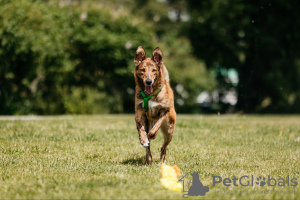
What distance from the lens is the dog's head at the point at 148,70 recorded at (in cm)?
526

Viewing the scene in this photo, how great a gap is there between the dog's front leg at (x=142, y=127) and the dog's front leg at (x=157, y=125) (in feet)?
0.27

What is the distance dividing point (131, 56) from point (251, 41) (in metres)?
8.94

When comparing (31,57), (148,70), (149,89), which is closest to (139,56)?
(148,70)

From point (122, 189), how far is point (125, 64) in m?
15.0

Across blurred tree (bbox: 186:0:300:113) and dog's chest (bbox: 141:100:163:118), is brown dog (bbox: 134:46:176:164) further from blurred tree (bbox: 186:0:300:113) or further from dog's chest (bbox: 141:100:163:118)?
blurred tree (bbox: 186:0:300:113)

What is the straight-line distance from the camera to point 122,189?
12.6 ft

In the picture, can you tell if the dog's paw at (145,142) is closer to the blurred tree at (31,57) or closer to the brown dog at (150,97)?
the brown dog at (150,97)

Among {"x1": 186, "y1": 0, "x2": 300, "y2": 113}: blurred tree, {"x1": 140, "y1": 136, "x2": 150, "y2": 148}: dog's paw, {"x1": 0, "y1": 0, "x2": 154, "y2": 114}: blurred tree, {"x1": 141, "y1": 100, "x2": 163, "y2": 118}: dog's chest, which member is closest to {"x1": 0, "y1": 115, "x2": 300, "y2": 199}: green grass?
{"x1": 140, "y1": 136, "x2": 150, "y2": 148}: dog's paw

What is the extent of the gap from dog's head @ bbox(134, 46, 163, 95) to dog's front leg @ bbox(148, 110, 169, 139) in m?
0.38

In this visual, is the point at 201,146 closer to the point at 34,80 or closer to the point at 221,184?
the point at 221,184

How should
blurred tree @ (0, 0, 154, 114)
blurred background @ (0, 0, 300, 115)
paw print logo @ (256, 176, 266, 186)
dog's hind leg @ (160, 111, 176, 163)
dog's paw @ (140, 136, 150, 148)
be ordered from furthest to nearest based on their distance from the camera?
1. blurred background @ (0, 0, 300, 115)
2. blurred tree @ (0, 0, 154, 114)
3. dog's hind leg @ (160, 111, 176, 163)
4. dog's paw @ (140, 136, 150, 148)
5. paw print logo @ (256, 176, 266, 186)

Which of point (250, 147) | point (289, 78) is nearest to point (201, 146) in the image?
point (250, 147)

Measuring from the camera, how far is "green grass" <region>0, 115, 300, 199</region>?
387 cm

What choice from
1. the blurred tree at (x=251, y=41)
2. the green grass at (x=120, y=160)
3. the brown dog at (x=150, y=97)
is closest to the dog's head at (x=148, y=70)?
the brown dog at (x=150, y=97)
